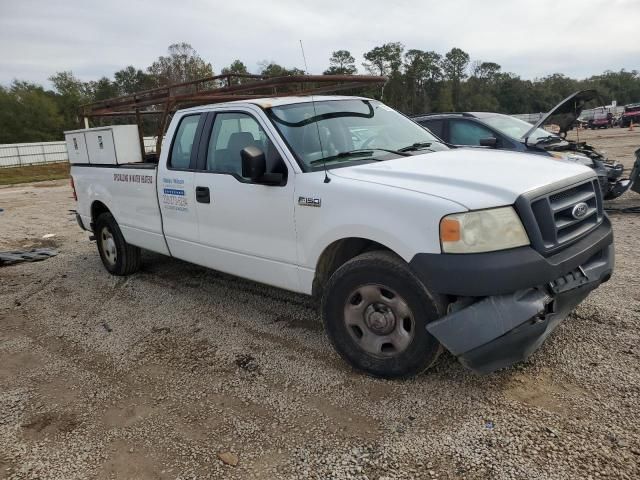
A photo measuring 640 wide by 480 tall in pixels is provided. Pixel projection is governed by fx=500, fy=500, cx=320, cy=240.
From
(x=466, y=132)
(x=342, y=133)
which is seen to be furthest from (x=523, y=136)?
(x=342, y=133)

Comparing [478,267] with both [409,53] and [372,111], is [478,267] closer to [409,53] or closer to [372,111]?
[372,111]

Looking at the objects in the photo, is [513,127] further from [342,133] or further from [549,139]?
[342,133]

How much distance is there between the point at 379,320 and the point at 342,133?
5.29ft

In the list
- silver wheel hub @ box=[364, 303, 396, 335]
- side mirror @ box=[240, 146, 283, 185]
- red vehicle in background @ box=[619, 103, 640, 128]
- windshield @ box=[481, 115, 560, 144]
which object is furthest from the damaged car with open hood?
red vehicle in background @ box=[619, 103, 640, 128]

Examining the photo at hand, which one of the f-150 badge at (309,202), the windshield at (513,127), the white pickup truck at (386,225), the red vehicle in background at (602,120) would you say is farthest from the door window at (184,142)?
the red vehicle in background at (602,120)

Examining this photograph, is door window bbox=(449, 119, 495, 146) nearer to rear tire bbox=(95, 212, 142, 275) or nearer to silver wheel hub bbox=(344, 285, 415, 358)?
rear tire bbox=(95, 212, 142, 275)

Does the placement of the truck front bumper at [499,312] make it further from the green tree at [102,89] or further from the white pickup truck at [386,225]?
the green tree at [102,89]

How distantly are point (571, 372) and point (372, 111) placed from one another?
105 inches

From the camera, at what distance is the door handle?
4.38 metres

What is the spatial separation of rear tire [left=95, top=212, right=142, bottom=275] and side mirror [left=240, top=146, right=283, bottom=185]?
A: 2996 millimetres

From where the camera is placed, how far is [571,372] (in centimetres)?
327

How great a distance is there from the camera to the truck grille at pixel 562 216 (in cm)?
289

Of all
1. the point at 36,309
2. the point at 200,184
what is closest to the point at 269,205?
the point at 200,184

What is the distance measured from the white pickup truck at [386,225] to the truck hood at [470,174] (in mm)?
12
